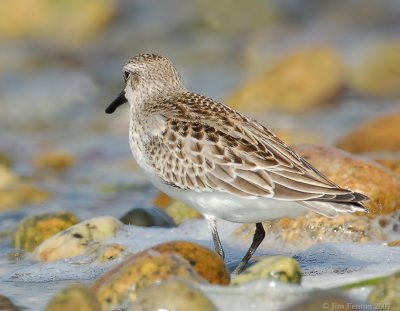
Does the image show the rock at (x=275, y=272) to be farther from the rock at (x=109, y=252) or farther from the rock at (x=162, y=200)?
the rock at (x=162, y=200)

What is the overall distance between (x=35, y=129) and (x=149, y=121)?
705 centimetres

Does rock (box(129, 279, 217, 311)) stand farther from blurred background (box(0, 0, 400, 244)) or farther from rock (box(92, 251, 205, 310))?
blurred background (box(0, 0, 400, 244))

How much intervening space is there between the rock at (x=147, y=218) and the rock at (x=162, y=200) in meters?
0.74

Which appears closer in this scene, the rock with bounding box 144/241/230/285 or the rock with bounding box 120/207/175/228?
the rock with bounding box 144/241/230/285

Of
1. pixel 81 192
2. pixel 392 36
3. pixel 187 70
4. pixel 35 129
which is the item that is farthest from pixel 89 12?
pixel 81 192

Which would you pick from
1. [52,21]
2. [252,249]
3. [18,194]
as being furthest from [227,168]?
[52,21]

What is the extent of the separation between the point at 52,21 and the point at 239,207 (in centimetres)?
1018

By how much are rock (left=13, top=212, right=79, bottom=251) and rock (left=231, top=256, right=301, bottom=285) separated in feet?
8.62

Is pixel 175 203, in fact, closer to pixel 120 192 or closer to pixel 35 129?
pixel 120 192

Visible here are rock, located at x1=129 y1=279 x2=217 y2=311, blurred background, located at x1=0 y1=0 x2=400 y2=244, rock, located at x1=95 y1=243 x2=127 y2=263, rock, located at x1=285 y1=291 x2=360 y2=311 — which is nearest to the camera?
rock, located at x1=285 y1=291 x2=360 y2=311

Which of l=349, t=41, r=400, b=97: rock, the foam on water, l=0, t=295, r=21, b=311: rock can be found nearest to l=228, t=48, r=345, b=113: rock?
l=349, t=41, r=400, b=97: rock

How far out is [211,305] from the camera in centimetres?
432

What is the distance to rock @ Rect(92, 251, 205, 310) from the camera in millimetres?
4605

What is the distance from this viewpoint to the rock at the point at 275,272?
4.61 m
